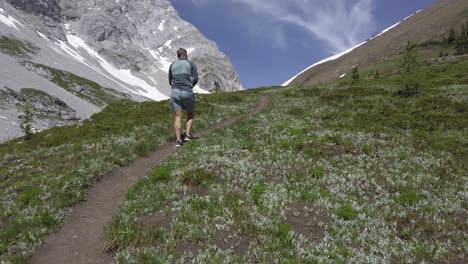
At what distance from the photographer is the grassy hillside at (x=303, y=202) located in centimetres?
762

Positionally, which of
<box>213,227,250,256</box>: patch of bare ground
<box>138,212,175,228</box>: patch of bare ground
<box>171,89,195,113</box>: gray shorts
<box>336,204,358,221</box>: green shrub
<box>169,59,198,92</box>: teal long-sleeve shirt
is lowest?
<box>138,212,175,228</box>: patch of bare ground

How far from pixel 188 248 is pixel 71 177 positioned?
269 inches

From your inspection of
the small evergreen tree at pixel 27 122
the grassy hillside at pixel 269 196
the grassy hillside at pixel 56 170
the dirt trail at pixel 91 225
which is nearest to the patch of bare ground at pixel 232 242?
the grassy hillside at pixel 269 196

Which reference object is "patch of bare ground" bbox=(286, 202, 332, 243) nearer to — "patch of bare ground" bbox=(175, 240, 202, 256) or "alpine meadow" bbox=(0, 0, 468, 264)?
"alpine meadow" bbox=(0, 0, 468, 264)

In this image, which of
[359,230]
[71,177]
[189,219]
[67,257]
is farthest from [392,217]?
[71,177]

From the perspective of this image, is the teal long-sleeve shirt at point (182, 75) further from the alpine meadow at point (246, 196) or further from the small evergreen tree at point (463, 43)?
the small evergreen tree at point (463, 43)

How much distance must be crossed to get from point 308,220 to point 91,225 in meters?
6.03

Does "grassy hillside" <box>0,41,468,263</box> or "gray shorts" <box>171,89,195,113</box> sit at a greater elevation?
"gray shorts" <box>171,89,195,113</box>

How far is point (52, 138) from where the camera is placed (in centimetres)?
2364

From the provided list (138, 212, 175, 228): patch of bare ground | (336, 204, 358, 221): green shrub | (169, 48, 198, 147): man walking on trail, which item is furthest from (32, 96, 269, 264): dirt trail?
(336, 204, 358, 221): green shrub

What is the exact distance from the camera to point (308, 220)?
30.7 ft

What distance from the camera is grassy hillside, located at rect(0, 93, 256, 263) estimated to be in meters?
8.48

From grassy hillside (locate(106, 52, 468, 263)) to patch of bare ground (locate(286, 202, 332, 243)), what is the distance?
0.10 feet

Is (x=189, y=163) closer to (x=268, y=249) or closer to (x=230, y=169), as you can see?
(x=230, y=169)
